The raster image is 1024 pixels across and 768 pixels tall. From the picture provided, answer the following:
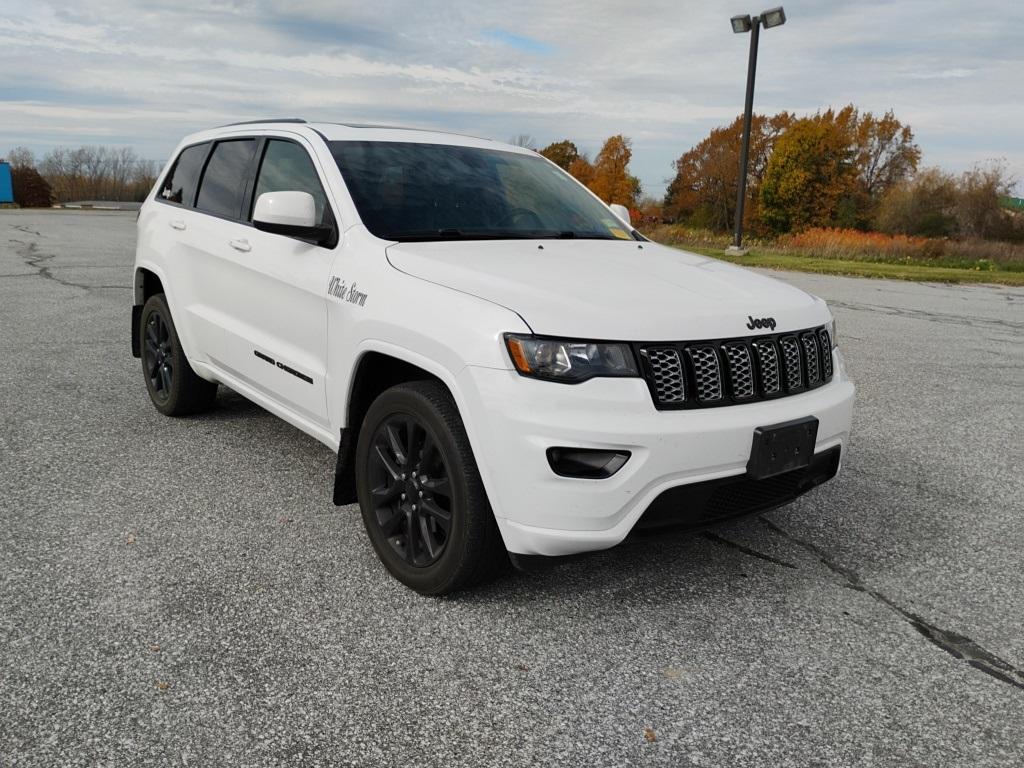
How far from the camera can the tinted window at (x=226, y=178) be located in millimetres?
4684

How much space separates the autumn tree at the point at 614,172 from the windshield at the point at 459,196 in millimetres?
53770

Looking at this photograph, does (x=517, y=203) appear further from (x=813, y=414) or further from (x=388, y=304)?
(x=813, y=414)

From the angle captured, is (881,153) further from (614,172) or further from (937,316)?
(937,316)

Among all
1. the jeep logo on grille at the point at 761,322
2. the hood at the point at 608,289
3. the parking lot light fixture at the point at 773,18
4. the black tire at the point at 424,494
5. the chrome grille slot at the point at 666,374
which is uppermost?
the parking lot light fixture at the point at 773,18

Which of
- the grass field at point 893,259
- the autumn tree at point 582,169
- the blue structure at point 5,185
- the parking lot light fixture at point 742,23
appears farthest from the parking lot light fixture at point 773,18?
the blue structure at point 5,185

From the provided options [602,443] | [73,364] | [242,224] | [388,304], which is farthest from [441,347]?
[73,364]

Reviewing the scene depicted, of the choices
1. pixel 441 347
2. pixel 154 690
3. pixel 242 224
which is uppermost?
pixel 242 224

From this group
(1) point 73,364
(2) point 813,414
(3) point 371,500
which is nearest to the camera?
(2) point 813,414

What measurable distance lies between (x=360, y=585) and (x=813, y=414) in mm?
1852

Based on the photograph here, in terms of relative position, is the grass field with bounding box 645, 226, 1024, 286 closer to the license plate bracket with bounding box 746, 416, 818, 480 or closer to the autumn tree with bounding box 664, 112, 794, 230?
the license plate bracket with bounding box 746, 416, 818, 480

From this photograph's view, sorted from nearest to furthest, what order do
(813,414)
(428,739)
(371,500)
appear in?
(428,739) → (813,414) → (371,500)

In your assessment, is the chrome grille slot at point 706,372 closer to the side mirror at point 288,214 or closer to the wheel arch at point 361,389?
the wheel arch at point 361,389

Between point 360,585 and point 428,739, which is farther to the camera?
point 360,585

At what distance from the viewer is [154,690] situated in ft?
8.63
